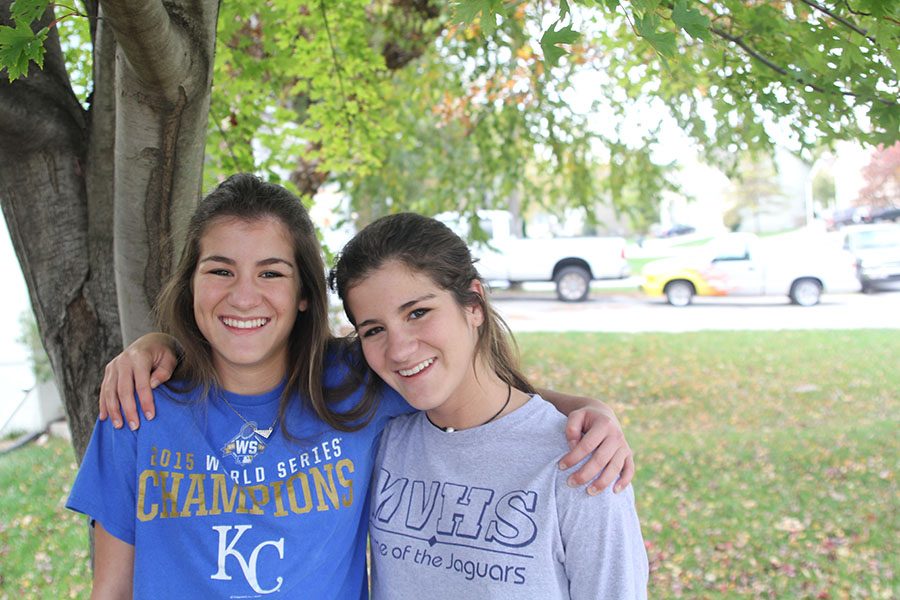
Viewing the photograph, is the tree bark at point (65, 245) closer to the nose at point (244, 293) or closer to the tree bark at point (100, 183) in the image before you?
the tree bark at point (100, 183)

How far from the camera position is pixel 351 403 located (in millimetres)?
2121

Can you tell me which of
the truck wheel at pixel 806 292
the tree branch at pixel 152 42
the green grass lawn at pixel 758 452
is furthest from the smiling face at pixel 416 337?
the truck wheel at pixel 806 292

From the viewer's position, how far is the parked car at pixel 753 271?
684 inches

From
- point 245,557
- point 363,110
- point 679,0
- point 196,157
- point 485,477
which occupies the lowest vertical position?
point 245,557

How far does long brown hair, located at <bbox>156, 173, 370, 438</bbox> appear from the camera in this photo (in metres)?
2.12

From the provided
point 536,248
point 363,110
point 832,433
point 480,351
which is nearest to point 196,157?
point 480,351

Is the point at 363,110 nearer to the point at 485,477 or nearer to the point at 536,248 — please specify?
the point at 485,477

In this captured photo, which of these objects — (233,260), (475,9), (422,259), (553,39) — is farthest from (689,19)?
(233,260)

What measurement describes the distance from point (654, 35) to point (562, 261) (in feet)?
62.7

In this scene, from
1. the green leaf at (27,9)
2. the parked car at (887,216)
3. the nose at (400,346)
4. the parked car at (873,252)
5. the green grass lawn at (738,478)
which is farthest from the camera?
the parked car at (887,216)

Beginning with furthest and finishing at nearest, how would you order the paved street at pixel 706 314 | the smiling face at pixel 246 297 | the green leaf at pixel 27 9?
the paved street at pixel 706 314 < the smiling face at pixel 246 297 < the green leaf at pixel 27 9

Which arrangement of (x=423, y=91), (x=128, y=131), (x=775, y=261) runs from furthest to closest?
(x=775, y=261)
(x=423, y=91)
(x=128, y=131)

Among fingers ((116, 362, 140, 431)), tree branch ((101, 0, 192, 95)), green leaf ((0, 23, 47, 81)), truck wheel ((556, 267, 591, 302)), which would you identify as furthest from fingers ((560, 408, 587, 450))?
truck wheel ((556, 267, 591, 302))

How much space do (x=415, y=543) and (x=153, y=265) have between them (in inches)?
45.1
